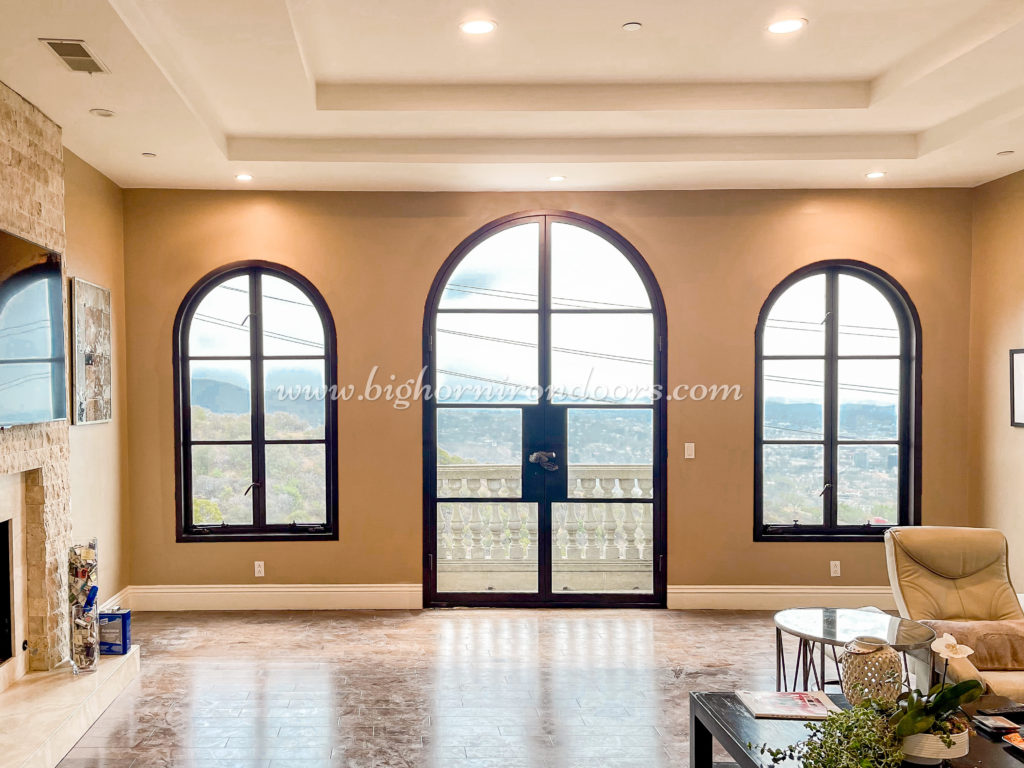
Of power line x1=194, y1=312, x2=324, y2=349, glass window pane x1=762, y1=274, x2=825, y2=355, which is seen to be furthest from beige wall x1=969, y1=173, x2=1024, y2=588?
power line x1=194, y1=312, x2=324, y2=349

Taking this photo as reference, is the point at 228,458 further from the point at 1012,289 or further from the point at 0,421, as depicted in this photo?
the point at 1012,289

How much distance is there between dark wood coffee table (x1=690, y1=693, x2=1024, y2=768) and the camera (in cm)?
220

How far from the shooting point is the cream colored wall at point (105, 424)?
4293 mm

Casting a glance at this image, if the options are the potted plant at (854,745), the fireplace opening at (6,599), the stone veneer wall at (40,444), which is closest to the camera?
the potted plant at (854,745)

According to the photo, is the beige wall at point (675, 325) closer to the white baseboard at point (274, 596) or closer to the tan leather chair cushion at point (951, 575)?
the white baseboard at point (274, 596)

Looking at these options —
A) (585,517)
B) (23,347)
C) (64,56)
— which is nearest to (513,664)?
(585,517)

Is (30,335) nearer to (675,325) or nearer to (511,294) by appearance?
(511,294)

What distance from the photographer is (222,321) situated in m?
5.14

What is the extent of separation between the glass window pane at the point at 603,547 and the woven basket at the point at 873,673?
2.81m

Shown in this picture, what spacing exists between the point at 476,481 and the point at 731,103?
2.82 m

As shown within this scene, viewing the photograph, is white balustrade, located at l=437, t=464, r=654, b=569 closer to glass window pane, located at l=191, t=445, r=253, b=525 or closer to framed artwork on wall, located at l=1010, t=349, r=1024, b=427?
glass window pane, located at l=191, t=445, r=253, b=525

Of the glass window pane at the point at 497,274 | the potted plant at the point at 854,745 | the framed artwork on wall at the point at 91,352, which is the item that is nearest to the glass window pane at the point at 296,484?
the framed artwork on wall at the point at 91,352

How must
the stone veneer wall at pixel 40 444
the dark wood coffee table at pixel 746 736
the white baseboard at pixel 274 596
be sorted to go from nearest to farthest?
1. the dark wood coffee table at pixel 746 736
2. the stone veneer wall at pixel 40 444
3. the white baseboard at pixel 274 596

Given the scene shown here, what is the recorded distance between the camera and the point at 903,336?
204 inches
